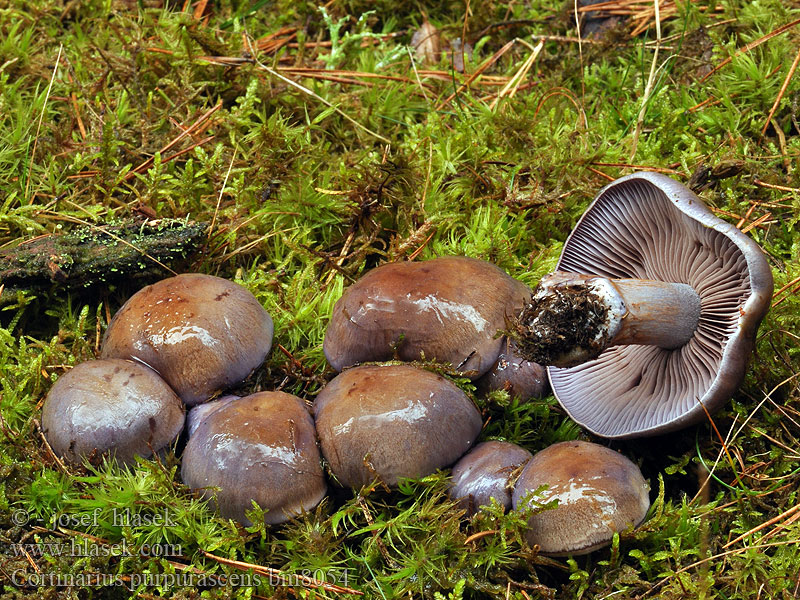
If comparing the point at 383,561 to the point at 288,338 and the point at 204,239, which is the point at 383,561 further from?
the point at 204,239

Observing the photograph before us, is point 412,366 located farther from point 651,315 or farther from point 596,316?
point 651,315

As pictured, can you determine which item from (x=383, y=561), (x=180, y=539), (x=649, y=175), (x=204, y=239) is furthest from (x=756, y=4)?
(x=180, y=539)

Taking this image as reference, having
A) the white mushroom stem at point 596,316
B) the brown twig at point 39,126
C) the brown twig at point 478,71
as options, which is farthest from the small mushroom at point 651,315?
the brown twig at point 39,126

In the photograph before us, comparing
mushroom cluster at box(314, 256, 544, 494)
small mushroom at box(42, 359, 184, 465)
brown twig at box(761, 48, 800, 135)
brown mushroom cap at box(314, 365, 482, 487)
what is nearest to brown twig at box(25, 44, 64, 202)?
small mushroom at box(42, 359, 184, 465)

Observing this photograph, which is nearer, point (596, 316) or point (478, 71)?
point (596, 316)

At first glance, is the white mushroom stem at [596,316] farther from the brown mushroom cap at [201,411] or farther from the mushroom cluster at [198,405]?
the brown mushroom cap at [201,411]

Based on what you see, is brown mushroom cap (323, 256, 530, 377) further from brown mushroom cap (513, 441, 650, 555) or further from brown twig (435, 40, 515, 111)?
brown twig (435, 40, 515, 111)

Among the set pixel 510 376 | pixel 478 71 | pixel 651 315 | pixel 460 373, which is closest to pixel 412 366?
pixel 460 373
